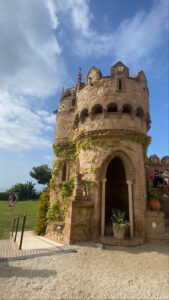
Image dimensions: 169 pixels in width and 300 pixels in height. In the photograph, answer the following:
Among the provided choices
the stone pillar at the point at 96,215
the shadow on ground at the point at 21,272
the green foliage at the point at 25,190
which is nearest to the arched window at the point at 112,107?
the stone pillar at the point at 96,215

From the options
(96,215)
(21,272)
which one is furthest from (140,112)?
(21,272)

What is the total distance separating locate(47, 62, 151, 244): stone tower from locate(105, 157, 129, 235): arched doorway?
0.07 m

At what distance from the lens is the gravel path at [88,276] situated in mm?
4020

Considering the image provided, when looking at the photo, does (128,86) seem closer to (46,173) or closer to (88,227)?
(88,227)

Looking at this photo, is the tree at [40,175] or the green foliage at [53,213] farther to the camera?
the tree at [40,175]

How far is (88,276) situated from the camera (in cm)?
484

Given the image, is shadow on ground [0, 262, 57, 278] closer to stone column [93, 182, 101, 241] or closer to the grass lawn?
stone column [93, 182, 101, 241]

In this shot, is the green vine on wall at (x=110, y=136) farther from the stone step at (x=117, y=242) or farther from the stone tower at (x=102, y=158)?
the stone step at (x=117, y=242)

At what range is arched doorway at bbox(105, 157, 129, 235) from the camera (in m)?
11.5

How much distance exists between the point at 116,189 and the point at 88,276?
7.92m

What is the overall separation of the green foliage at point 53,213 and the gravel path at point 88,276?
3.86m

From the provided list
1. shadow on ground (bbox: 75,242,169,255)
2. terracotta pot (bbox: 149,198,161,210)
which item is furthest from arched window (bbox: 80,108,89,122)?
shadow on ground (bbox: 75,242,169,255)

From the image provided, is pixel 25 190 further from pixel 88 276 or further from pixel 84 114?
pixel 88 276

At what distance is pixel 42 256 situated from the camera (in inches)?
230
